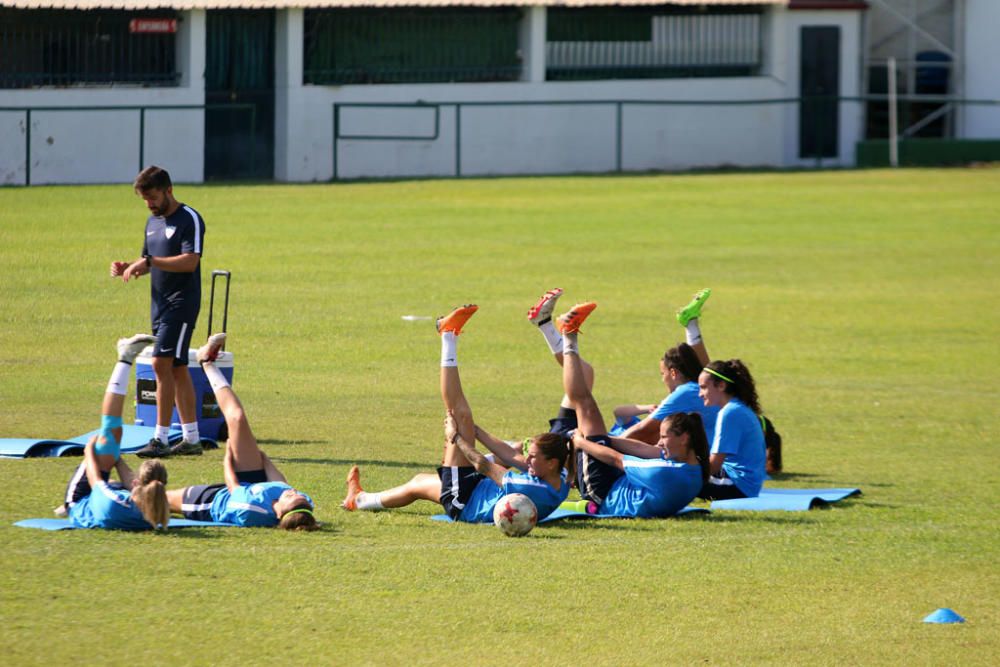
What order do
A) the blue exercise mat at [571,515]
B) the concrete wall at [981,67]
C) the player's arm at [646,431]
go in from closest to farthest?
the blue exercise mat at [571,515]
the player's arm at [646,431]
the concrete wall at [981,67]

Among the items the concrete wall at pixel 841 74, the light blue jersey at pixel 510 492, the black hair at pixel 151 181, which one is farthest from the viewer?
the concrete wall at pixel 841 74

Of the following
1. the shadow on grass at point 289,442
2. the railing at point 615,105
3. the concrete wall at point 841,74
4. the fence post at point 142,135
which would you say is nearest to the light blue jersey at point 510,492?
the shadow on grass at point 289,442

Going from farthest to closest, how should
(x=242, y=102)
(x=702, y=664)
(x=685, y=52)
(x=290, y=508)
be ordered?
(x=685, y=52)
(x=242, y=102)
(x=290, y=508)
(x=702, y=664)

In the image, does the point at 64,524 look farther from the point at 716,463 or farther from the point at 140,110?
the point at 140,110

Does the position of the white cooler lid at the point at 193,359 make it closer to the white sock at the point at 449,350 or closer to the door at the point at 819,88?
the white sock at the point at 449,350

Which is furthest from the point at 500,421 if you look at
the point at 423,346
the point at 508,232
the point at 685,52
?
the point at 685,52

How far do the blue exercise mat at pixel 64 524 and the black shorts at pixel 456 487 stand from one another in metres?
1.32

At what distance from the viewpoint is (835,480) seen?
40.7 ft

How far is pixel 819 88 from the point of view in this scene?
40.9m

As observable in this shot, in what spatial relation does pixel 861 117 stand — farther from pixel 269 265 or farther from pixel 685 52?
pixel 269 265

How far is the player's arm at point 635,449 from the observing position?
11109 millimetres

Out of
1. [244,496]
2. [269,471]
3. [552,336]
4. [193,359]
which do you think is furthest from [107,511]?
[552,336]

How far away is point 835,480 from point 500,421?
10.7 feet

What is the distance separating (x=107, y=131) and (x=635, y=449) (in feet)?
75.2
